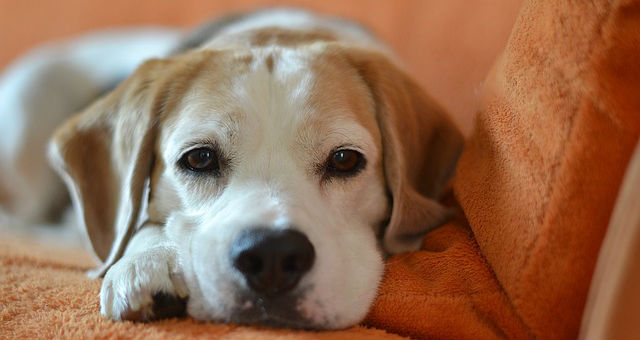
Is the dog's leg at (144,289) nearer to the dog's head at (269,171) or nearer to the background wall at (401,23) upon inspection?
the dog's head at (269,171)

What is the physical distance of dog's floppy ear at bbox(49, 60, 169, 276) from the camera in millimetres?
1890

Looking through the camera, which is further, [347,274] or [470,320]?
[347,274]

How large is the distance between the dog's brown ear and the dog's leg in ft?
2.00

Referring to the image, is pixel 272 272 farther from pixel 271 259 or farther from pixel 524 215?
pixel 524 215

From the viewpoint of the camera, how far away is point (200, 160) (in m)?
1.74

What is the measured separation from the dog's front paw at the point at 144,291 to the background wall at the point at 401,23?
126cm

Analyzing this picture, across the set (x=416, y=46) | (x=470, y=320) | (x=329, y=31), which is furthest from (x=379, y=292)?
(x=416, y=46)

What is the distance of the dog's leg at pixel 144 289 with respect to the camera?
1437 millimetres

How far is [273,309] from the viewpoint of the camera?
139 centimetres

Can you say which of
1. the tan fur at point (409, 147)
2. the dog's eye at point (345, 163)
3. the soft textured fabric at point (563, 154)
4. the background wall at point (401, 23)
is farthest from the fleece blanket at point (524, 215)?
the background wall at point (401, 23)

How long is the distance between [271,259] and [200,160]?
1.59ft

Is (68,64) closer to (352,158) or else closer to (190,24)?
(190,24)

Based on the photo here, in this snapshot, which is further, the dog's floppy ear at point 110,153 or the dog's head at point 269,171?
the dog's floppy ear at point 110,153

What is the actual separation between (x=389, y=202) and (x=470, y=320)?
0.55m
